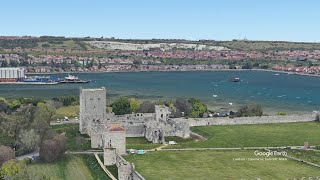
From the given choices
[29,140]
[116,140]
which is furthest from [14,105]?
[116,140]

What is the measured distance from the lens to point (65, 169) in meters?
42.8

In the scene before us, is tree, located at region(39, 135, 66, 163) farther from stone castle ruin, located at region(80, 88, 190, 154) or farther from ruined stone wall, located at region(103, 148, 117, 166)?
ruined stone wall, located at region(103, 148, 117, 166)

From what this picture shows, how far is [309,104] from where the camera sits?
101 metres

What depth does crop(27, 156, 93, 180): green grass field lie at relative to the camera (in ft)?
134

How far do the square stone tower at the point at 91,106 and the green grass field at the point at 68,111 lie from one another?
45.8 ft

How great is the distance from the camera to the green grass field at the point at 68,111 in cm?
7349

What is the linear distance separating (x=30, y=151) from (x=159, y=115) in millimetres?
15992

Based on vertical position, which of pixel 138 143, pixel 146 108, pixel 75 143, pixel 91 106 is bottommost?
pixel 75 143

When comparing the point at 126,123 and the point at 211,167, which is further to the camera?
the point at 126,123

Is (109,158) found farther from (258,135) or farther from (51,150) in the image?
(258,135)

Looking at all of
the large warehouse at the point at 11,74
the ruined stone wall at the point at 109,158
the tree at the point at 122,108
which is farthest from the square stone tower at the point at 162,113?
the large warehouse at the point at 11,74

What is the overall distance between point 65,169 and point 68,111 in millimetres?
35915

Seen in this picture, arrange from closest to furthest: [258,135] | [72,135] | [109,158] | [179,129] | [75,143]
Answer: [109,158] < [75,143] < [258,135] < [179,129] < [72,135]

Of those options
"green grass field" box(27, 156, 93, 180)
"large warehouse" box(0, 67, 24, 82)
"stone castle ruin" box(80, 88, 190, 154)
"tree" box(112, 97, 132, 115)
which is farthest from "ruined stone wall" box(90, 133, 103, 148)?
"large warehouse" box(0, 67, 24, 82)
